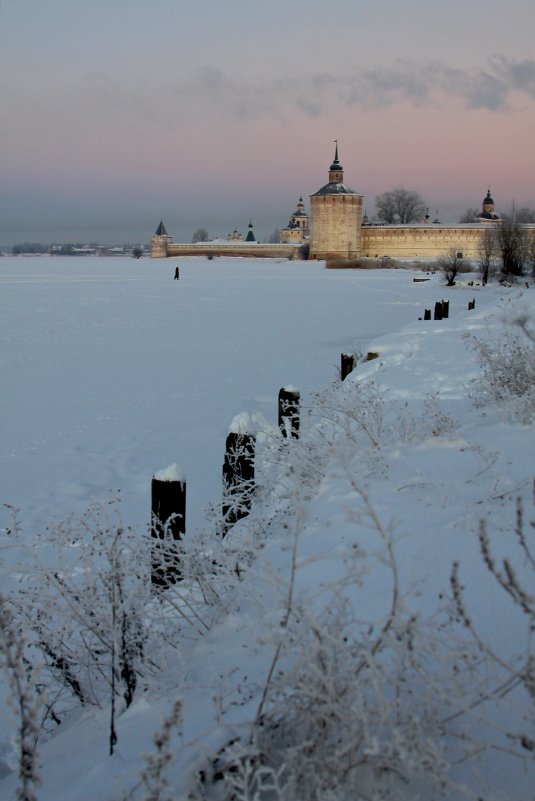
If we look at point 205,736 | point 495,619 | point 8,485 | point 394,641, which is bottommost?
point 8,485

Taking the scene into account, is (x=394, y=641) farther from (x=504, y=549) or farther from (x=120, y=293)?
(x=120, y=293)

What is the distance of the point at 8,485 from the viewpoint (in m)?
5.97

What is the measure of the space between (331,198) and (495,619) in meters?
83.4

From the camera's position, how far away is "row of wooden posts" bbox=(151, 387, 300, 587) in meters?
3.05

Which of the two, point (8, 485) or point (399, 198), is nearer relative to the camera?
point (8, 485)

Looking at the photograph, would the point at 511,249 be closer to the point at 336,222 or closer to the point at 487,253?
the point at 487,253

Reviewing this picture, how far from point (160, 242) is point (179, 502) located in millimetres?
103194

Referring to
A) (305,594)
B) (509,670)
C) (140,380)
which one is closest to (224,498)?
(305,594)

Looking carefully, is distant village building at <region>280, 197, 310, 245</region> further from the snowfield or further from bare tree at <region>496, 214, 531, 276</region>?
the snowfield

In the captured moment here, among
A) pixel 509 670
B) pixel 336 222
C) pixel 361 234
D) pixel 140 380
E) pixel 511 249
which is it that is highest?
pixel 336 222

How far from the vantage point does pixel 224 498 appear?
12.0 ft

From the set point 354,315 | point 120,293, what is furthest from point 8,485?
point 120,293

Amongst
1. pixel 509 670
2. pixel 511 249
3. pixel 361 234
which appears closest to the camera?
pixel 509 670

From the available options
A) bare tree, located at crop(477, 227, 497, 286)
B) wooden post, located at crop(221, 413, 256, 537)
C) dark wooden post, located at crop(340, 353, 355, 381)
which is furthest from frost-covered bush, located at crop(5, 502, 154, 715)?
bare tree, located at crop(477, 227, 497, 286)
